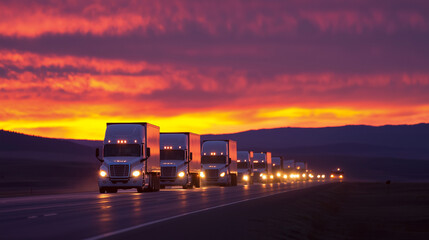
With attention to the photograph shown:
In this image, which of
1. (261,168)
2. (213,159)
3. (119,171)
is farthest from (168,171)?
(261,168)

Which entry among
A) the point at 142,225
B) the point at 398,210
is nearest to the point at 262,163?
the point at 398,210

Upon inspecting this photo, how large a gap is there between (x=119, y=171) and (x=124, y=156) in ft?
3.18

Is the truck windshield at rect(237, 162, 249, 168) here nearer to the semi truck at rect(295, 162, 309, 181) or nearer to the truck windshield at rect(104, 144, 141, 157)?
the truck windshield at rect(104, 144, 141, 157)

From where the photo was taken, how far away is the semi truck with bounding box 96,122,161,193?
163 ft

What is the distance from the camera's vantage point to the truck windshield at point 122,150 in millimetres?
49656

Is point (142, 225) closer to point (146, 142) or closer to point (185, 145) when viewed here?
point (146, 142)

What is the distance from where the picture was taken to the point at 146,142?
165 feet

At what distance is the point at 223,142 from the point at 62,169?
70586mm

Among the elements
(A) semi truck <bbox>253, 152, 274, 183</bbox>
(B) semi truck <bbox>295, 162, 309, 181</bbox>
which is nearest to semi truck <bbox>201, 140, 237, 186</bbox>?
(A) semi truck <bbox>253, 152, 274, 183</bbox>

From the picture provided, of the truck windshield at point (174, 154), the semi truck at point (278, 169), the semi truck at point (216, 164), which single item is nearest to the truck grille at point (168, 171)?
the truck windshield at point (174, 154)

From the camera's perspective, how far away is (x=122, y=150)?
49.8 meters

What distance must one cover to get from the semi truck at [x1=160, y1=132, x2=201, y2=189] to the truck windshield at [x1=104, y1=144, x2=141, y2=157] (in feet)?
33.4

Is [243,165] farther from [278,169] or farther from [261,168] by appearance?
[278,169]

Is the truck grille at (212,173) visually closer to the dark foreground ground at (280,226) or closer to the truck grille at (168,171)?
the truck grille at (168,171)
